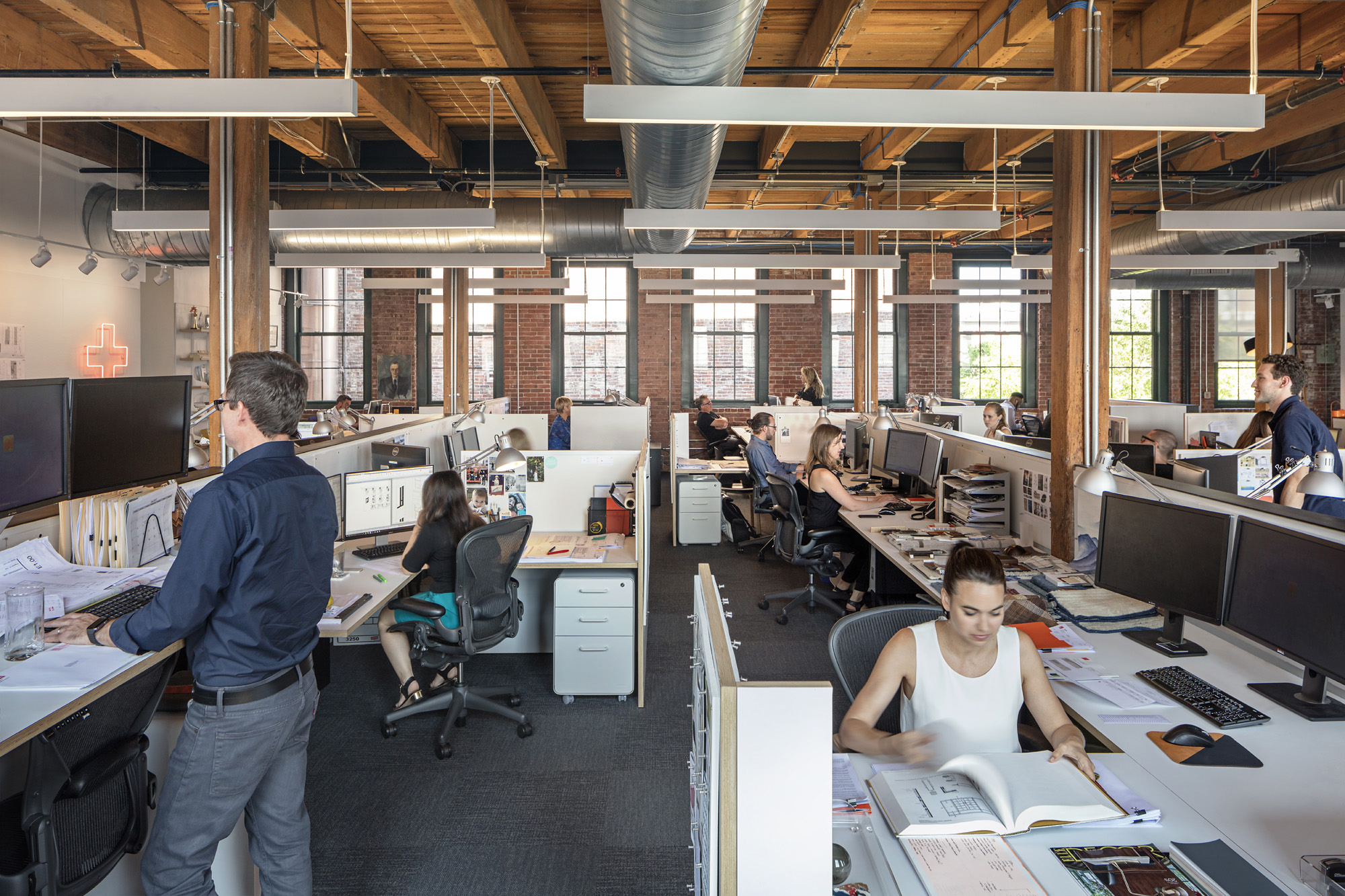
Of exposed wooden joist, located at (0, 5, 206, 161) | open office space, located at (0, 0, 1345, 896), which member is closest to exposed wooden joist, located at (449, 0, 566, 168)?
open office space, located at (0, 0, 1345, 896)

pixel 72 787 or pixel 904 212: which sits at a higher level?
pixel 904 212

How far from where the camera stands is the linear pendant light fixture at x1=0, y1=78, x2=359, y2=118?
2.35 meters

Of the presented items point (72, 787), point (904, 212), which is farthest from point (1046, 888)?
point (904, 212)

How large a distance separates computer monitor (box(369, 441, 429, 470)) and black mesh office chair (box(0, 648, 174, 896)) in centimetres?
271

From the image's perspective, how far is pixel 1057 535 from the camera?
12.7ft

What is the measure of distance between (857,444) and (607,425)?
2.36m

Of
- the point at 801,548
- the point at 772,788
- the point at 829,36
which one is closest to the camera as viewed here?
the point at 772,788

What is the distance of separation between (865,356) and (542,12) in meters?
5.56

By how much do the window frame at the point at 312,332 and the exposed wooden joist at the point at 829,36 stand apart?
7824 millimetres

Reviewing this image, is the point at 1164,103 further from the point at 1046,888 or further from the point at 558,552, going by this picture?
the point at 558,552

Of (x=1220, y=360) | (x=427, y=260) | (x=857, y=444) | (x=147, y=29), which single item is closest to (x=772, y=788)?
(x=147, y=29)

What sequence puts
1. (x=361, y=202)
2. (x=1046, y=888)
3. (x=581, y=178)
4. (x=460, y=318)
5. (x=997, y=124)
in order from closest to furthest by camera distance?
(x=1046, y=888) < (x=997, y=124) < (x=361, y=202) < (x=581, y=178) < (x=460, y=318)

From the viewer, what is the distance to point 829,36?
14.5 ft

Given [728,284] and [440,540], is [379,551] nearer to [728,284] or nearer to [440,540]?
[440,540]
